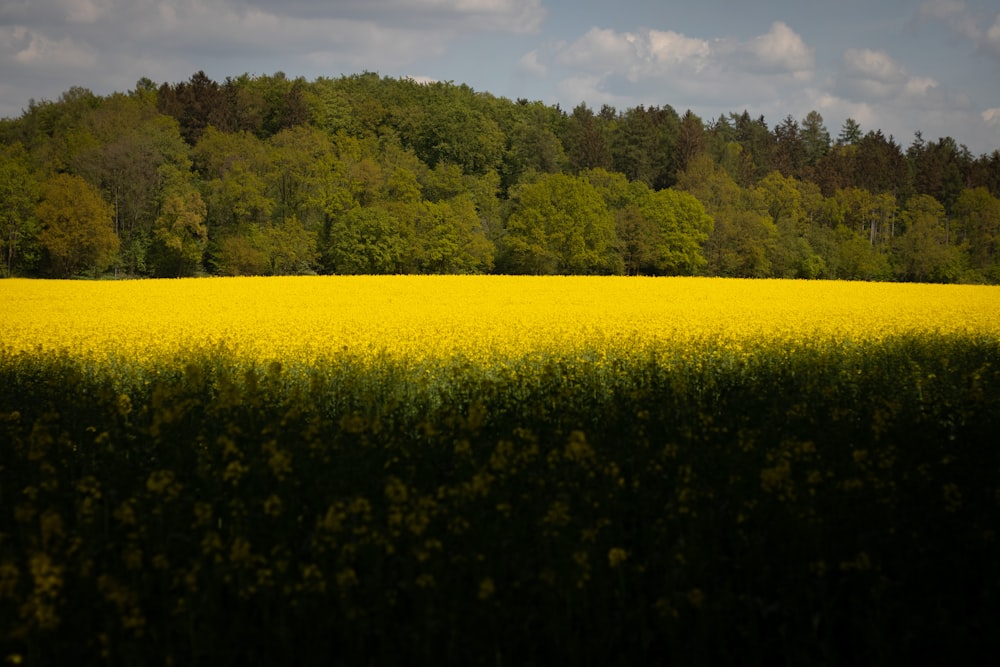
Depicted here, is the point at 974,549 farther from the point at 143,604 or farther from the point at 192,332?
the point at 192,332

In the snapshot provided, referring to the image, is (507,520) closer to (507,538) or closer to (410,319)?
(507,538)

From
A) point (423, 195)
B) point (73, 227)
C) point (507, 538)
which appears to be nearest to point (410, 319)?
point (507, 538)

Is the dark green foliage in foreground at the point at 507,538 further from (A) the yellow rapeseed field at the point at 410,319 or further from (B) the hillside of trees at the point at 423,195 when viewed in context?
(B) the hillside of trees at the point at 423,195

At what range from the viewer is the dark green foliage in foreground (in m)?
5.06

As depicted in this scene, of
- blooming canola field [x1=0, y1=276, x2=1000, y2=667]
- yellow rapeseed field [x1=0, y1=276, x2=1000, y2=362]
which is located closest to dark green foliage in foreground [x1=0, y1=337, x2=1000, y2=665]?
blooming canola field [x1=0, y1=276, x2=1000, y2=667]

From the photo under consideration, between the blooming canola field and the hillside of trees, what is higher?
the hillside of trees

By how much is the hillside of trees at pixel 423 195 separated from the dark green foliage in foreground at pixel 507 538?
54.6 meters

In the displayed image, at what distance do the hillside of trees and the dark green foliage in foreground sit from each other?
179 feet

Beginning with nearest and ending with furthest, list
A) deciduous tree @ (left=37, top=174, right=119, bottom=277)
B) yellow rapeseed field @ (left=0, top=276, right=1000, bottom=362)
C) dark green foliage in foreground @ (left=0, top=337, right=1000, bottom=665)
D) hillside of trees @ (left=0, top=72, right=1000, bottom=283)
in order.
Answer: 1. dark green foliage in foreground @ (left=0, top=337, right=1000, bottom=665)
2. yellow rapeseed field @ (left=0, top=276, right=1000, bottom=362)
3. deciduous tree @ (left=37, top=174, right=119, bottom=277)
4. hillside of trees @ (left=0, top=72, right=1000, bottom=283)

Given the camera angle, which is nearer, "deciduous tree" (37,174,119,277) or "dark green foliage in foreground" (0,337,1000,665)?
"dark green foliage in foreground" (0,337,1000,665)

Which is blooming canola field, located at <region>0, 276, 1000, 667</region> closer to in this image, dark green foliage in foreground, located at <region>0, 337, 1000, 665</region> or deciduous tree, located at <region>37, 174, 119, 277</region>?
dark green foliage in foreground, located at <region>0, 337, 1000, 665</region>

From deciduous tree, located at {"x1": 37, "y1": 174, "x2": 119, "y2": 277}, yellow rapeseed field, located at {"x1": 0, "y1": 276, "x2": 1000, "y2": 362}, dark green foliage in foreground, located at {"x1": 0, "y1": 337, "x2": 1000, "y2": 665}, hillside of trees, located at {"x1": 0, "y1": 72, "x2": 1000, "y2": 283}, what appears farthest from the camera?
hillside of trees, located at {"x1": 0, "y1": 72, "x2": 1000, "y2": 283}

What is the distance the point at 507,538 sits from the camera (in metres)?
5.84

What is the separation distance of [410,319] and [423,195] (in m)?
57.4
